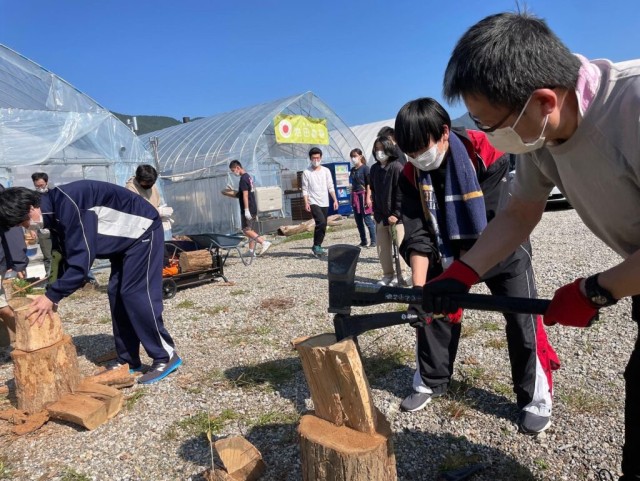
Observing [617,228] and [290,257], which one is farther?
[290,257]

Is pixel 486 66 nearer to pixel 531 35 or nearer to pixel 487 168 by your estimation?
pixel 531 35

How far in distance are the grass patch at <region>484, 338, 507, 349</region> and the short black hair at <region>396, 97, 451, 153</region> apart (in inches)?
86.8

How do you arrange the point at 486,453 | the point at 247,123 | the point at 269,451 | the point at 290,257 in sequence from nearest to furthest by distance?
the point at 486,453, the point at 269,451, the point at 290,257, the point at 247,123

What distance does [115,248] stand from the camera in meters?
3.68

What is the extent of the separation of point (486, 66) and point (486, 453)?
6.86ft

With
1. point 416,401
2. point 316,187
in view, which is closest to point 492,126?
point 416,401

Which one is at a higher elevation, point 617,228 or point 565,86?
point 565,86

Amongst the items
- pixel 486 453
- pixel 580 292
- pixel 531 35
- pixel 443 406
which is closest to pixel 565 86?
pixel 531 35

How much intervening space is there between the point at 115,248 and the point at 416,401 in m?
2.54

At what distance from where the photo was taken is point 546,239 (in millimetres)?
9008

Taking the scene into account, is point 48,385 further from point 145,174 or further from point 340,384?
point 145,174

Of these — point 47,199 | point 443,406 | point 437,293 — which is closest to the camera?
point 437,293

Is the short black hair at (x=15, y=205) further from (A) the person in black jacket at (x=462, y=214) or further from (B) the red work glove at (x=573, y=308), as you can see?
(B) the red work glove at (x=573, y=308)

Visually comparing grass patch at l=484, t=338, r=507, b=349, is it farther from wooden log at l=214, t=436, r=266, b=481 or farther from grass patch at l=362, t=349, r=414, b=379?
wooden log at l=214, t=436, r=266, b=481
